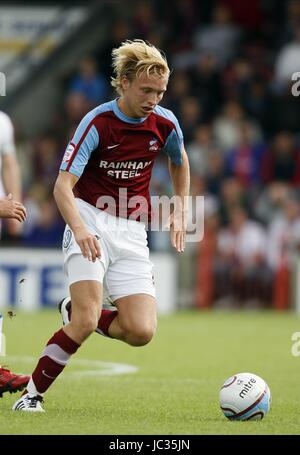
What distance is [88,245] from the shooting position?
21.6 ft

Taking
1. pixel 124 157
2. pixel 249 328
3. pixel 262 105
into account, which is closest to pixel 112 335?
pixel 124 157

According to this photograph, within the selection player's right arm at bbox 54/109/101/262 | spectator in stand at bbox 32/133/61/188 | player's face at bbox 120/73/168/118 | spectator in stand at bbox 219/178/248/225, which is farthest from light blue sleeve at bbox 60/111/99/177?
spectator in stand at bbox 32/133/61/188

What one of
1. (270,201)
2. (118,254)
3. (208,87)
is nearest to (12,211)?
(118,254)

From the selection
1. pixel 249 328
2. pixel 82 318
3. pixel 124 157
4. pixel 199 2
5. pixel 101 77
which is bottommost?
pixel 249 328

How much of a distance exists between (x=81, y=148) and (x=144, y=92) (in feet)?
1.64

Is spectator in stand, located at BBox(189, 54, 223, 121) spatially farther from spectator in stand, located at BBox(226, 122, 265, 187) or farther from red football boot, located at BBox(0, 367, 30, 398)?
red football boot, located at BBox(0, 367, 30, 398)

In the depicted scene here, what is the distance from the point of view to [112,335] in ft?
24.1

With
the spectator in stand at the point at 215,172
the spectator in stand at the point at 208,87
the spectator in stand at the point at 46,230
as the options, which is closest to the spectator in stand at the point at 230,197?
the spectator in stand at the point at 215,172

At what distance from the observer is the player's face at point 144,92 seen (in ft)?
22.6

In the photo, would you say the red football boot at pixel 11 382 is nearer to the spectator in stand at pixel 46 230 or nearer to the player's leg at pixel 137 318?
the player's leg at pixel 137 318

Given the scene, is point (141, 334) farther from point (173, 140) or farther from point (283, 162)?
point (283, 162)

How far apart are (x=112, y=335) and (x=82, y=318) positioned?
2.17ft

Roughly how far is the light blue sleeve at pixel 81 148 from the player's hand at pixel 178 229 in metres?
0.72

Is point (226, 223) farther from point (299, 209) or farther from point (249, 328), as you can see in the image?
point (249, 328)
